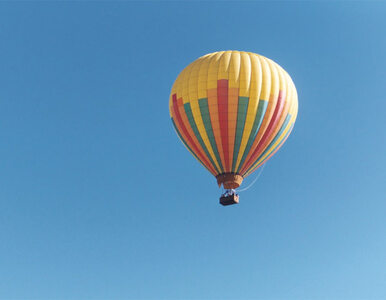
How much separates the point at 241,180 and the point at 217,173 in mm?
1780

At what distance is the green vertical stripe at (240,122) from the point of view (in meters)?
42.1

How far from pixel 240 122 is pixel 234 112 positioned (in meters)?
0.84

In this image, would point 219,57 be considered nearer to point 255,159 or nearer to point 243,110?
point 243,110

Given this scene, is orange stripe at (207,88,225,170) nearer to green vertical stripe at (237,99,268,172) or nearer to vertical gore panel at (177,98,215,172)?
vertical gore panel at (177,98,215,172)

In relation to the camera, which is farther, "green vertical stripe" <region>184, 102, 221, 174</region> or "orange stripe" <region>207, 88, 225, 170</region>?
"green vertical stripe" <region>184, 102, 221, 174</region>

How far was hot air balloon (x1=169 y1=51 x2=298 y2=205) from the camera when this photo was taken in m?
42.1

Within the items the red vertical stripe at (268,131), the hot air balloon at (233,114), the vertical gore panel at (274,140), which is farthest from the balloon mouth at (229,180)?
the vertical gore panel at (274,140)

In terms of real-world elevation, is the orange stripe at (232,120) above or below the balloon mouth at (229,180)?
above

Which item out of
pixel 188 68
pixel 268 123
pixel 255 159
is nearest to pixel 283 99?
pixel 268 123

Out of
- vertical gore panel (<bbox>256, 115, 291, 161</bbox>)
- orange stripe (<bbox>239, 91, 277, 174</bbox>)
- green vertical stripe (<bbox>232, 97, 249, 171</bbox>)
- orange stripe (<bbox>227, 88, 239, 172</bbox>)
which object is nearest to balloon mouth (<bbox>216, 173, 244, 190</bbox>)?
orange stripe (<bbox>227, 88, 239, 172</bbox>)

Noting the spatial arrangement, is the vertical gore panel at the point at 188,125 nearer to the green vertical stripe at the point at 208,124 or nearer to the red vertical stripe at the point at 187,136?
the red vertical stripe at the point at 187,136

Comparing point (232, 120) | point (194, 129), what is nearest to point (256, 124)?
point (232, 120)

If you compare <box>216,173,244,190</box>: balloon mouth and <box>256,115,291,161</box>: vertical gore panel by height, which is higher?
<box>256,115,291,161</box>: vertical gore panel

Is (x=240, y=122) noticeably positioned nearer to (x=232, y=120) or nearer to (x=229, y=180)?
(x=232, y=120)
